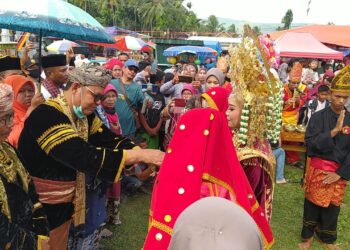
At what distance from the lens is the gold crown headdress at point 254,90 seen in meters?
2.71

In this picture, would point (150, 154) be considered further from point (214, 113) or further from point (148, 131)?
point (148, 131)

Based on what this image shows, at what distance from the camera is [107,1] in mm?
70000

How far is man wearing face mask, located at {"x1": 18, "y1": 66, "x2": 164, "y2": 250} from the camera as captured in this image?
2375 millimetres

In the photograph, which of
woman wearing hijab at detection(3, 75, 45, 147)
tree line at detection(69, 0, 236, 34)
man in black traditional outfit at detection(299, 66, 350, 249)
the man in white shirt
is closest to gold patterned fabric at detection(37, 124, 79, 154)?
woman wearing hijab at detection(3, 75, 45, 147)

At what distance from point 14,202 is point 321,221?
349cm

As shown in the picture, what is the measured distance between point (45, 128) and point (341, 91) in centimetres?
288

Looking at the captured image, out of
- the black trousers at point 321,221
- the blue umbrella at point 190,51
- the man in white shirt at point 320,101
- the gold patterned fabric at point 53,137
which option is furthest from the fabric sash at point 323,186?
the blue umbrella at point 190,51

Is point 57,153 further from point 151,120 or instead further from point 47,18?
point 151,120

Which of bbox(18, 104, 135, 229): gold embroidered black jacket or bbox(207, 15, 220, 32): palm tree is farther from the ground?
bbox(207, 15, 220, 32): palm tree

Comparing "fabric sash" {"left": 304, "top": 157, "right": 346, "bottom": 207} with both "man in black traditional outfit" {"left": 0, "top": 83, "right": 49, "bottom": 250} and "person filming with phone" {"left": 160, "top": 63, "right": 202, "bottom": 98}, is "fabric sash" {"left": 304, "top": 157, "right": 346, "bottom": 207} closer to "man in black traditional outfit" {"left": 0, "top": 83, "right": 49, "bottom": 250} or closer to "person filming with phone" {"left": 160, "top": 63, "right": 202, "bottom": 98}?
"person filming with phone" {"left": 160, "top": 63, "right": 202, "bottom": 98}

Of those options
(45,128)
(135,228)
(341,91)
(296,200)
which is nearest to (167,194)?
(45,128)

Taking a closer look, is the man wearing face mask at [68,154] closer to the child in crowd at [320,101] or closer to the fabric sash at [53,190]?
the fabric sash at [53,190]

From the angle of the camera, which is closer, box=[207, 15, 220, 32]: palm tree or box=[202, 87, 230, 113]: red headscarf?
box=[202, 87, 230, 113]: red headscarf

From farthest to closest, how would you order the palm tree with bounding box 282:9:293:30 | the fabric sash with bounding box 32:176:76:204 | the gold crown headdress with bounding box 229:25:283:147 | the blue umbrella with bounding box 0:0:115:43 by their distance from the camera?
the palm tree with bounding box 282:9:293:30 → the blue umbrella with bounding box 0:0:115:43 → the gold crown headdress with bounding box 229:25:283:147 → the fabric sash with bounding box 32:176:76:204
